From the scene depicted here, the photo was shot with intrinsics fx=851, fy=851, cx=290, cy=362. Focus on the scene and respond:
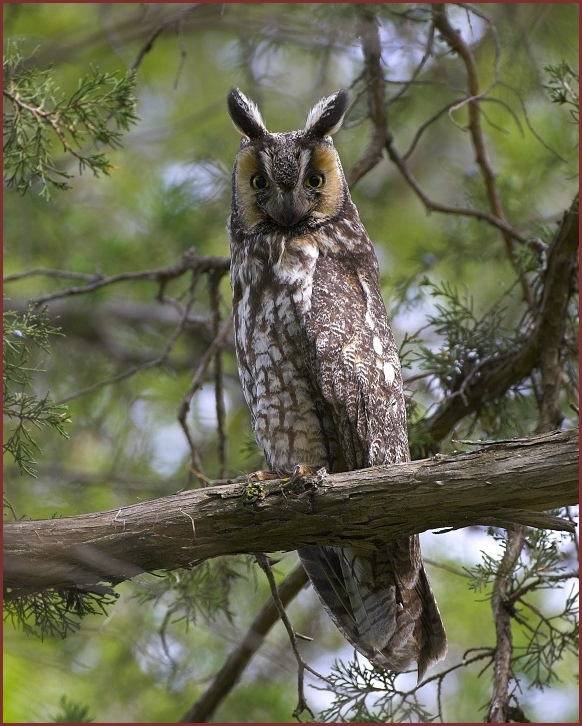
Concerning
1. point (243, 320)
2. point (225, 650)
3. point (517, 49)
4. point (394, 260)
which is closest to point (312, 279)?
point (243, 320)

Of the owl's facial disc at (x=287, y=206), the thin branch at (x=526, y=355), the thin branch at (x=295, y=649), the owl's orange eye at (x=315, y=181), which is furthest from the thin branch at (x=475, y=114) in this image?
the thin branch at (x=295, y=649)

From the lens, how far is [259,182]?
3.13 metres

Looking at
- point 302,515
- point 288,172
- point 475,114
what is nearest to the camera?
point 302,515

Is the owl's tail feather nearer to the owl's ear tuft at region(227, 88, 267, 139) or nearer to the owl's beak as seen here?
the owl's beak

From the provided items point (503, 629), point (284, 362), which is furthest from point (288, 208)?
point (503, 629)

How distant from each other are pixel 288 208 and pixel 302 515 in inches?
46.7

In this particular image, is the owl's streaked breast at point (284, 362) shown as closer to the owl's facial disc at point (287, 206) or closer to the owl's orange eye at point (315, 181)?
the owl's facial disc at point (287, 206)

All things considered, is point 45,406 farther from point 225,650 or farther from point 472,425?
point 225,650

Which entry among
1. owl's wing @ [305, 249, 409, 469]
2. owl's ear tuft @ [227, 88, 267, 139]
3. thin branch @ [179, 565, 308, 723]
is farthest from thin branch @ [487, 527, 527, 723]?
owl's ear tuft @ [227, 88, 267, 139]

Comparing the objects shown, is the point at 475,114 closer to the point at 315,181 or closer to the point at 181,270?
the point at 315,181

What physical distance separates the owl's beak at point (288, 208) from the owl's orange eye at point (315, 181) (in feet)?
0.24

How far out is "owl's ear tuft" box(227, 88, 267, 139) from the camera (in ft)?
10.4

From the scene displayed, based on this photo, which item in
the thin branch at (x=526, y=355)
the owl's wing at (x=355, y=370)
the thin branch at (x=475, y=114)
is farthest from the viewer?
the thin branch at (x=475, y=114)

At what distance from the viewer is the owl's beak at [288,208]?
9.93 feet
